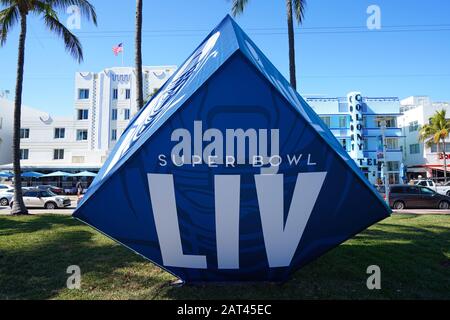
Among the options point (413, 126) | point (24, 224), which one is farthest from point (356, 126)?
point (24, 224)

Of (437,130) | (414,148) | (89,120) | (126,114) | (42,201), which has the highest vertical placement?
(126,114)

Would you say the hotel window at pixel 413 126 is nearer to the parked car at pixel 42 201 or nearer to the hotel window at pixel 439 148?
the hotel window at pixel 439 148

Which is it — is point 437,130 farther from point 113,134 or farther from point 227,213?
point 227,213

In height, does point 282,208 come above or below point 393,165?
below

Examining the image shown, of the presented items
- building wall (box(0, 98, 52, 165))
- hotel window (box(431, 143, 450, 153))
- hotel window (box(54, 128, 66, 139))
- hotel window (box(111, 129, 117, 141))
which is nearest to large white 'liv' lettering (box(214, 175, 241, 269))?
hotel window (box(111, 129, 117, 141))

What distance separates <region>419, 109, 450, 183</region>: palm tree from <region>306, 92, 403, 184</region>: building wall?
3153 millimetres

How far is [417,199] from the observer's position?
69.3ft

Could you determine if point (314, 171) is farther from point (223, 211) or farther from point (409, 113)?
point (409, 113)

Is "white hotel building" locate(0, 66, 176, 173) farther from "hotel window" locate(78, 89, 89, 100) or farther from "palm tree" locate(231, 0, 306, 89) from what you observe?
"palm tree" locate(231, 0, 306, 89)

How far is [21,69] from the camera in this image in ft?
53.6

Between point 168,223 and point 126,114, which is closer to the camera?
point 168,223

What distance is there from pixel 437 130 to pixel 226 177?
44580 mm

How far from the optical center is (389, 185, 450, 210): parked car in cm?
2102

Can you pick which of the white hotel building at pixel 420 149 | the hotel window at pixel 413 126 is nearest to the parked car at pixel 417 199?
the white hotel building at pixel 420 149
